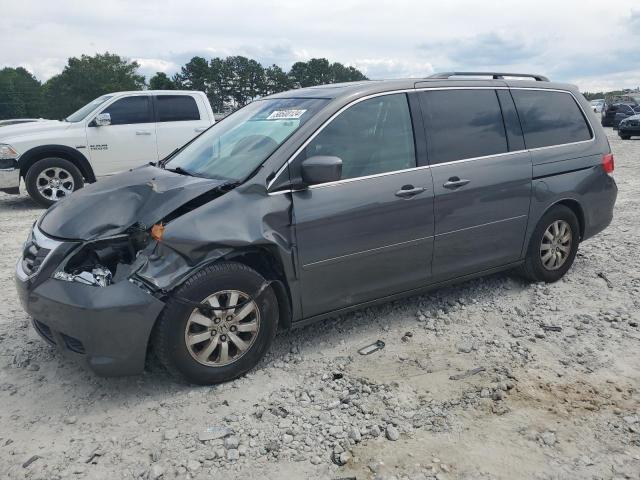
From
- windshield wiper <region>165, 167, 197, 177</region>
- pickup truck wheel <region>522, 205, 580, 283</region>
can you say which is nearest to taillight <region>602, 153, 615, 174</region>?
pickup truck wheel <region>522, 205, 580, 283</region>

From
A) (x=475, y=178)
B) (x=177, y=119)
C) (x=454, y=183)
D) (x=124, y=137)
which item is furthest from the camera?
(x=177, y=119)

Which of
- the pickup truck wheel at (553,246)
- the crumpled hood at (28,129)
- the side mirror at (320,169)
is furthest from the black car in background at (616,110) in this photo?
the side mirror at (320,169)

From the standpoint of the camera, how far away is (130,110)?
9.65m

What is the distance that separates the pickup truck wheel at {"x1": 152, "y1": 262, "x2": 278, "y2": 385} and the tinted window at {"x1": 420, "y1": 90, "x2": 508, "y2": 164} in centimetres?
171

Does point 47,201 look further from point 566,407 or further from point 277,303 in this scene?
point 566,407

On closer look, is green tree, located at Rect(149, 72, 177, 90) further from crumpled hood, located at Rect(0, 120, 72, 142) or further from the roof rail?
the roof rail

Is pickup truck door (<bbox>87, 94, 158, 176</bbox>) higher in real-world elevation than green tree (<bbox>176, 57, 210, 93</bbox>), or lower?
lower

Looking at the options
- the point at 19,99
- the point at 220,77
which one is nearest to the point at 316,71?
the point at 220,77

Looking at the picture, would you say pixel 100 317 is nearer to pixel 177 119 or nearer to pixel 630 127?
pixel 177 119

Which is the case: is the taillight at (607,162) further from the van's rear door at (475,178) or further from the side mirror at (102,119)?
the side mirror at (102,119)

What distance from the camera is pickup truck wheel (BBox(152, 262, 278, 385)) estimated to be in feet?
10.4

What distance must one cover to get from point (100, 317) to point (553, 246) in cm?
390

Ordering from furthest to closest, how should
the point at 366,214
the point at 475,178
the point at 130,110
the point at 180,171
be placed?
the point at 130,110 → the point at 475,178 → the point at 180,171 → the point at 366,214

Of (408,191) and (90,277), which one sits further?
(408,191)
